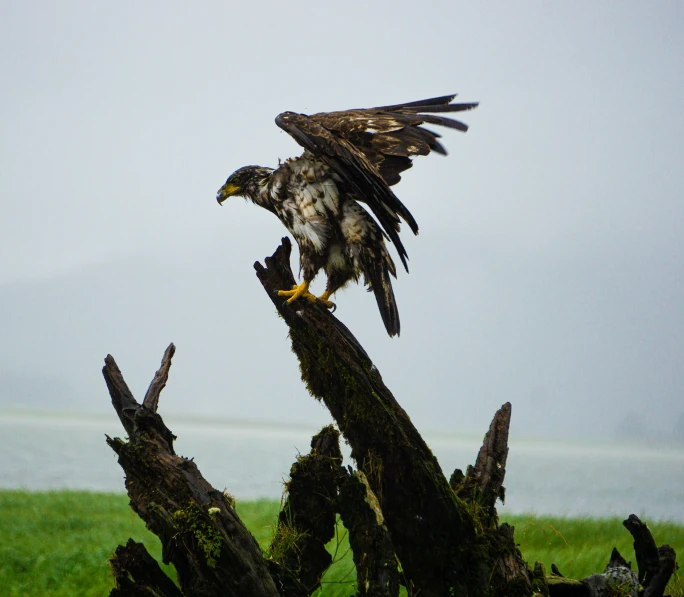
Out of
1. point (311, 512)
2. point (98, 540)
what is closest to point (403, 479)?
point (311, 512)

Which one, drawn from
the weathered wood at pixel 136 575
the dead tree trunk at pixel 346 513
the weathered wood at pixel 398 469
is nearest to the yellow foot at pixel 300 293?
the dead tree trunk at pixel 346 513

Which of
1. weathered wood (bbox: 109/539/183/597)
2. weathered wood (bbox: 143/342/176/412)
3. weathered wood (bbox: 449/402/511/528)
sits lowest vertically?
weathered wood (bbox: 109/539/183/597)

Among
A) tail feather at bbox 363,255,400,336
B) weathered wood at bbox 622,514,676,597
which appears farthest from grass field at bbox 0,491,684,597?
tail feather at bbox 363,255,400,336

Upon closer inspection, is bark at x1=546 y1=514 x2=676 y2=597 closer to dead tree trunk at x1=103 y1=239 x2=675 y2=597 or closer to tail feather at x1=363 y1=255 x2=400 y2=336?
dead tree trunk at x1=103 y1=239 x2=675 y2=597

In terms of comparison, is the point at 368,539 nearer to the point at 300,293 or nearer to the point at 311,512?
the point at 311,512

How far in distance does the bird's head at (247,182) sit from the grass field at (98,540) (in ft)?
9.75

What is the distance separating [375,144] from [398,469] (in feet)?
8.17

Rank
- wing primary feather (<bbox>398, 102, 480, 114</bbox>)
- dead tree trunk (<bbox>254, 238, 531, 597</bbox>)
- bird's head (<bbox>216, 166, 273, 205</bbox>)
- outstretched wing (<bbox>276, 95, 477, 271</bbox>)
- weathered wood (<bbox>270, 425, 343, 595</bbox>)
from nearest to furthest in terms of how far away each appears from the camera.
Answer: dead tree trunk (<bbox>254, 238, 531, 597</bbox>)
weathered wood (<bbox>270, 425, 343, 595</bbox>)
outstretched wing (<bbox>276, 95, 477, 271</bbox>)
bird's head (<bbox>216, 166, 273, 205</bbox>)
wing primary feather (<bbox>398, 102, 480, 114</bbox>)

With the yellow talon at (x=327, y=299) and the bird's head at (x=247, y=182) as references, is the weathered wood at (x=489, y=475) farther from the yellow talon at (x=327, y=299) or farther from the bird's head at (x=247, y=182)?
the bird's head at (x=247, y=182)

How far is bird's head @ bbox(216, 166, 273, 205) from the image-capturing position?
522 centimetres

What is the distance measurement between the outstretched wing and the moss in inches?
83.8

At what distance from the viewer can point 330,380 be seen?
163 inches

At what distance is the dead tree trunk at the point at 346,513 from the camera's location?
10.6ft

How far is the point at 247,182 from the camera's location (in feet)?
17.4
